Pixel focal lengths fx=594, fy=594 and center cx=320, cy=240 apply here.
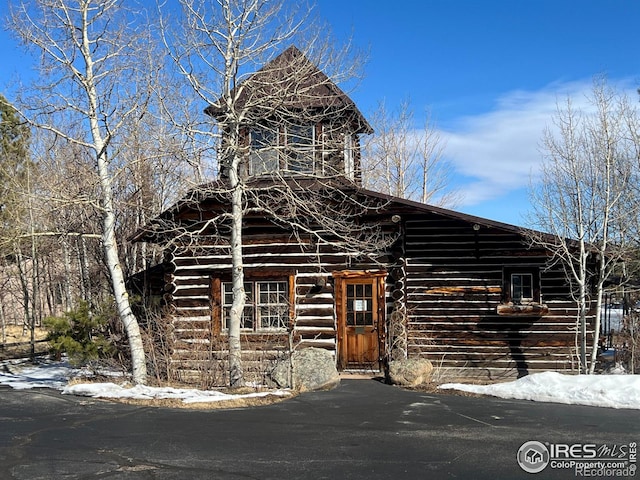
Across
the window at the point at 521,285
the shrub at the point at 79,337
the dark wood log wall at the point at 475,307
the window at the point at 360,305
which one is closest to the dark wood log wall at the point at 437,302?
the dark wood log wall at the point at 475,307

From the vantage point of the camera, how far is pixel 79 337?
13.7 m

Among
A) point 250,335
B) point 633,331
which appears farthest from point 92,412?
point 633,331

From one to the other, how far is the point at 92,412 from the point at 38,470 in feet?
11.8

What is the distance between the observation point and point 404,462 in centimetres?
702

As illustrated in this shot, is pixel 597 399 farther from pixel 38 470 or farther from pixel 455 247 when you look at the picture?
pixel 38 470

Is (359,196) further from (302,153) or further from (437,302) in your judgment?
(437,302)

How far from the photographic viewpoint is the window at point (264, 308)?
14.6 meters

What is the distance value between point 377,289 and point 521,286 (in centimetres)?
346

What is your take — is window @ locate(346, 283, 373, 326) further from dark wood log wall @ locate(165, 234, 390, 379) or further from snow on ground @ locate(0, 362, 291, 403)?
snow on ground @ locate(0, 362, 291, 403)

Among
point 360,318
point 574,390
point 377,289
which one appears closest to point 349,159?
point 377,289

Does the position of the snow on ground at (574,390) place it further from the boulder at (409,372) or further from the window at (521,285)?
the window at (521,285)

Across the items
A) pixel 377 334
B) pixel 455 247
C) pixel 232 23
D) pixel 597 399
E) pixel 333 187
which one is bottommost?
pixel 597 399

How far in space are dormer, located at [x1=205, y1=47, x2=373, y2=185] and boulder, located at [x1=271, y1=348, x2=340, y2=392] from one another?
398 cm

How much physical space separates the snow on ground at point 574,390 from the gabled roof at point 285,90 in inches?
277
